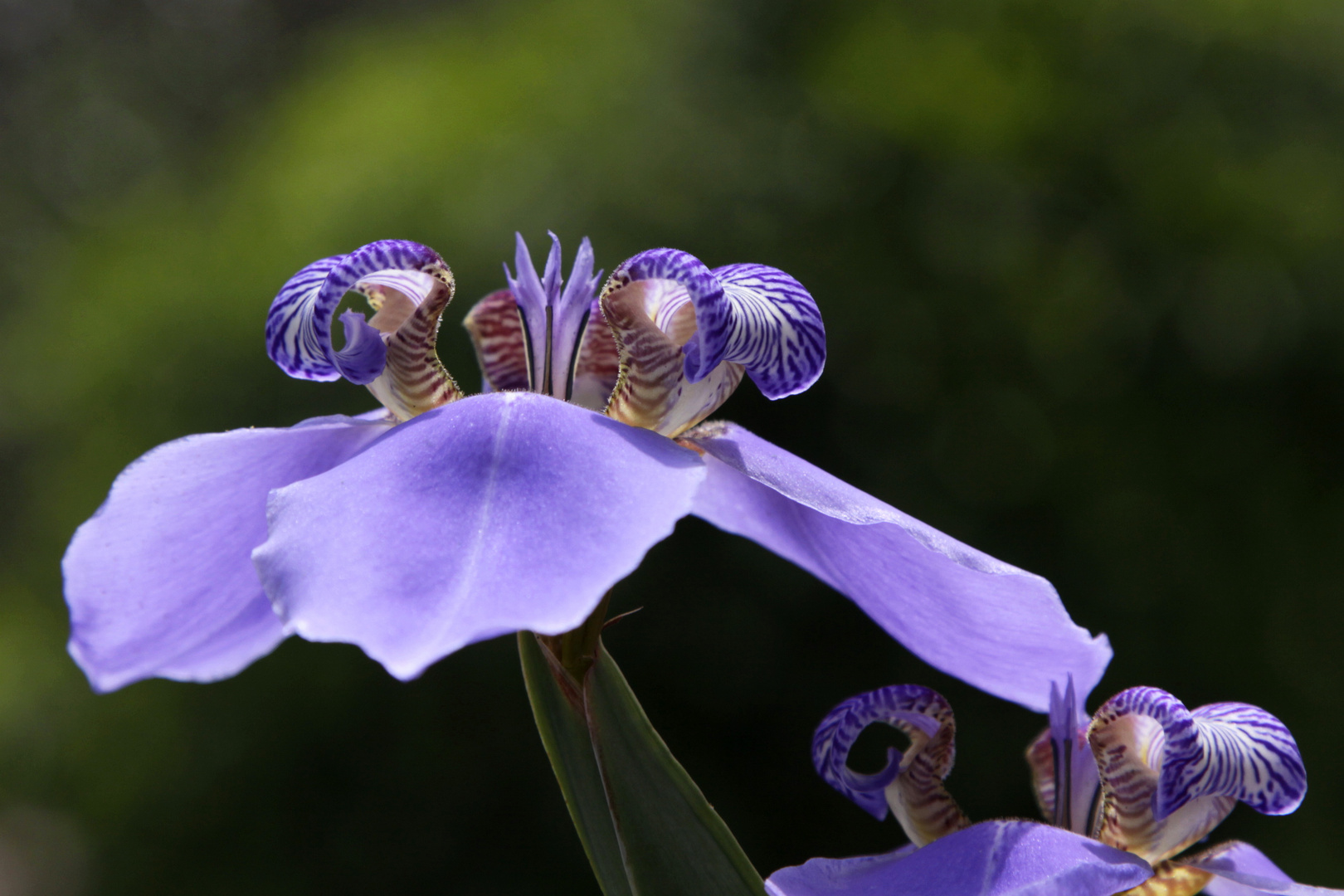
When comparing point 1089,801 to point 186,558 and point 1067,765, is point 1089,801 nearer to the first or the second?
point 1067,765

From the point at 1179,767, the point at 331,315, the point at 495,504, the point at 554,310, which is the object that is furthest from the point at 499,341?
the point at 1179,767

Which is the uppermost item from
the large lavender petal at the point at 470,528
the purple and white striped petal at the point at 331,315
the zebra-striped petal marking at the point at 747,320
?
the zebra-striped petal marking at the point at 747,320

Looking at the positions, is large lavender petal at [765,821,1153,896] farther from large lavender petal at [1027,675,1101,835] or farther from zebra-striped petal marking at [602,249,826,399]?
zebra-striped petal marking at [602,249,826,399]

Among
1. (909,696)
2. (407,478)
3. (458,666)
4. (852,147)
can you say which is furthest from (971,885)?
(852,147)

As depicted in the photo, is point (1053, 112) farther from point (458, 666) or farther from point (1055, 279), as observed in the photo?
point (458, 666)

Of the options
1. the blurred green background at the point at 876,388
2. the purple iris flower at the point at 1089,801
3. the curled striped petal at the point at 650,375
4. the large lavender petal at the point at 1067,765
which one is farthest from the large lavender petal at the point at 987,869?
the blurred green background at the point at 876,388

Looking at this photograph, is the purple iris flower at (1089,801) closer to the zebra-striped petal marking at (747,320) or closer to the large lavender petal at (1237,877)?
the large lavender petal at (1237,877)
